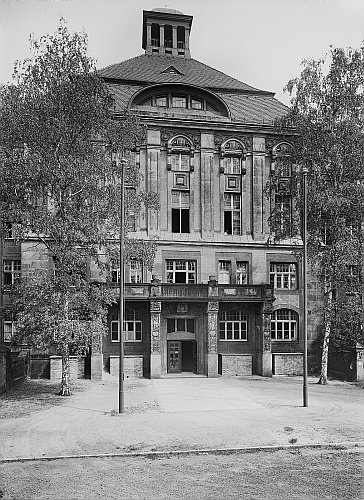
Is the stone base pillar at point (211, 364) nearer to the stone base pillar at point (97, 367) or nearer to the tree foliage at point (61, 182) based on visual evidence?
the stone base pillar at point (97, 367)

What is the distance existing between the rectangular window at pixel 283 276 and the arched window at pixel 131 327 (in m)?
8.97

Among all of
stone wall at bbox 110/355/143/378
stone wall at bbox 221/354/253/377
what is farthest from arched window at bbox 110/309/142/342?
stone wall at bbox 221/354/253/377

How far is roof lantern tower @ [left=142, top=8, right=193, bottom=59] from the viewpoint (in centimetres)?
4672

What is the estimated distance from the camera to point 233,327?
3772cm

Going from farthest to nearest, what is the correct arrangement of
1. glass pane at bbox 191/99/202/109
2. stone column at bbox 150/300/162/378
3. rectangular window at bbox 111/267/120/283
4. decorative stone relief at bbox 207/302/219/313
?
glass pane at bbox 191/99/202/109 < rectangular window at bbox 111/267/120/283 < decorative stone relief at bbox 207/302/219/313 < stone column at bbox 150/300/162/378

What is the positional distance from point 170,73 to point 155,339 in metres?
20.3

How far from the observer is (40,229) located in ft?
88.4

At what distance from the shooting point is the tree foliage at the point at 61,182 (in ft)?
86.2

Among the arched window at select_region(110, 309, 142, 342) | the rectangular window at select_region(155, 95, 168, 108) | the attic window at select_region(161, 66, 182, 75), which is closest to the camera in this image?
the arched window at select_region(110, 309, 142, 342)

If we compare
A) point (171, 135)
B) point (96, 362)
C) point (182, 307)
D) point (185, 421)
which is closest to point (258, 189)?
point (171, 135)

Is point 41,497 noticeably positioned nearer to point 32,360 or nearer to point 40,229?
point 40,229

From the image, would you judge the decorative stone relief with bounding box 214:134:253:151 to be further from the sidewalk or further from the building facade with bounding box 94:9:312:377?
the sidewalk

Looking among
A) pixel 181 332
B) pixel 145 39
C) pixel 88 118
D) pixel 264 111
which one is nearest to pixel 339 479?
pixel 88 118

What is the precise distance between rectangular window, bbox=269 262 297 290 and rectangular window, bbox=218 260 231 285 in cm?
276
